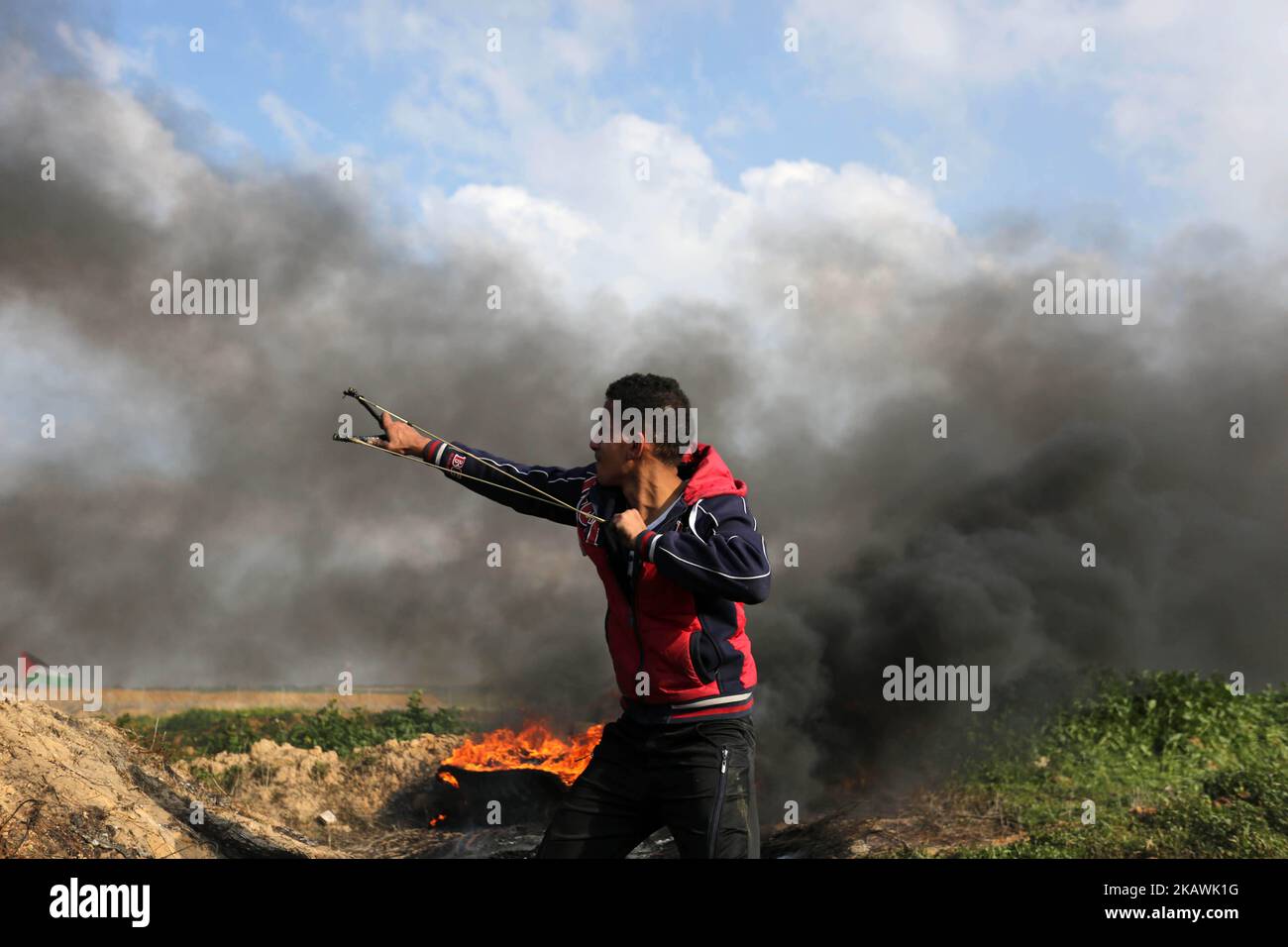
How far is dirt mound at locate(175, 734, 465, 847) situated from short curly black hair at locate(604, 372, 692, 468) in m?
9.28

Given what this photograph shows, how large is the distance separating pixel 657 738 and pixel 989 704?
9.73m

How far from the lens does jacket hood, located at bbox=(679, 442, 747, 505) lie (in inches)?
203

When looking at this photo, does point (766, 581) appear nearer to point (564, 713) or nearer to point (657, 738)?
point (657, 738)

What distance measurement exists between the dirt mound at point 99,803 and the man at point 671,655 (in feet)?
16.2

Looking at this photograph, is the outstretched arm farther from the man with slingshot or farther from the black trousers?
the black trousers

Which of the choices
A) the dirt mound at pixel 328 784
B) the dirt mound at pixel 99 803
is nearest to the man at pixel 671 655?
the dirt mound at pixel 99 803

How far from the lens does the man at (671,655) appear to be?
190 inches

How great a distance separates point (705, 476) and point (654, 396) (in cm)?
49

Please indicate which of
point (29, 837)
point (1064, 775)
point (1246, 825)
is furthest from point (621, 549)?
point (1064, 775)

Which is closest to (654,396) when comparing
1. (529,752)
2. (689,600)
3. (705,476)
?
(705,476)

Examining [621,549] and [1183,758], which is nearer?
[621,549]

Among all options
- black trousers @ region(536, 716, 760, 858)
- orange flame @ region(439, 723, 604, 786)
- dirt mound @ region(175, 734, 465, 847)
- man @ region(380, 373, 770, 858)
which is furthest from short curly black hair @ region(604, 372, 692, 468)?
dirt mound @ region(175, 734, 465, 847)

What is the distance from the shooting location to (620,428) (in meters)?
5.21
